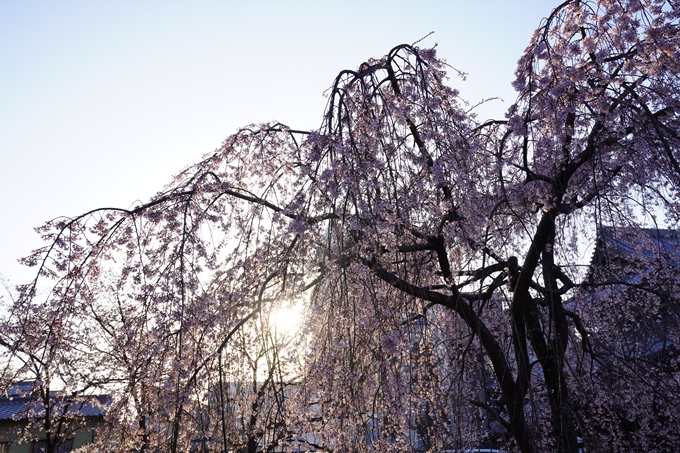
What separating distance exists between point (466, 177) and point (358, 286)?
105 centimetres

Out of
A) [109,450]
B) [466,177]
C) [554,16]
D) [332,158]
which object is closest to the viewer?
[332,158]


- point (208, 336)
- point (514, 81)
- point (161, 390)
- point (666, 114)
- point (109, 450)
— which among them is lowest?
point (109, 450)

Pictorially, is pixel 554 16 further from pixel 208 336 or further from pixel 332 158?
pixel 208 336

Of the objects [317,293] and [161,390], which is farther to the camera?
[317,293]

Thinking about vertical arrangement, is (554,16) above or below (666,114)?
above

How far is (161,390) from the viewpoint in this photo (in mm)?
2965

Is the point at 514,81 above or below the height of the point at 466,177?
above

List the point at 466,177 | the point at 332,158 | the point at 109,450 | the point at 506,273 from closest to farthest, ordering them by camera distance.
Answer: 1. the point at 332,158
2. the point at 466,177
3. the point at 506,273
4. the point at 109,450

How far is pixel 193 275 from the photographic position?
9.85ft

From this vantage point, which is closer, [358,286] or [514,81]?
[358,286]

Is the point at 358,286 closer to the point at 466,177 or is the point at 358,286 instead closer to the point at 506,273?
the point at 466,177

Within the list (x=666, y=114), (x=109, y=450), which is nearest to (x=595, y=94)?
(x=666, y=114)

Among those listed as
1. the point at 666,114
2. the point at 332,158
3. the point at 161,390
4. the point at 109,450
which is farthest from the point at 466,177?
the point at 109,450

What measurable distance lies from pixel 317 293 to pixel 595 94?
2.37 m
